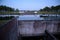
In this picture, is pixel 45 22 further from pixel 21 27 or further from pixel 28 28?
pixel 21 27

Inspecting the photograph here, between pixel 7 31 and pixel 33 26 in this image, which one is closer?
pixel 7 31

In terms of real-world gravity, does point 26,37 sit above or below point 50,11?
below

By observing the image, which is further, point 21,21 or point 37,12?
point 37,12

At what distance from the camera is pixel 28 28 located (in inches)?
221

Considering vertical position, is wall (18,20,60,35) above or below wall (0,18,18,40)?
below

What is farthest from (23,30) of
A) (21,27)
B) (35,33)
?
(35,33)

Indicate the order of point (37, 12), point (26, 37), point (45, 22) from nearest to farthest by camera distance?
point (26, 37) < point (45, 22) < point (37, 12)

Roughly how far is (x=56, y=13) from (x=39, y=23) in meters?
2.64

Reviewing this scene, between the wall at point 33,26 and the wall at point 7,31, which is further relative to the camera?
the wall at point 33,26

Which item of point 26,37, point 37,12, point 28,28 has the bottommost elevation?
point 26,37

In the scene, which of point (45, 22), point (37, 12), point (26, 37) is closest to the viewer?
point (26, 37)

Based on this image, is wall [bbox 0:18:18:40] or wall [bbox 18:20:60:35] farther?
wall [bbox 18:20:60:35]

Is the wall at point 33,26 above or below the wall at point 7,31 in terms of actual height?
below

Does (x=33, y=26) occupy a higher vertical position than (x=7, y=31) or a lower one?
lower
